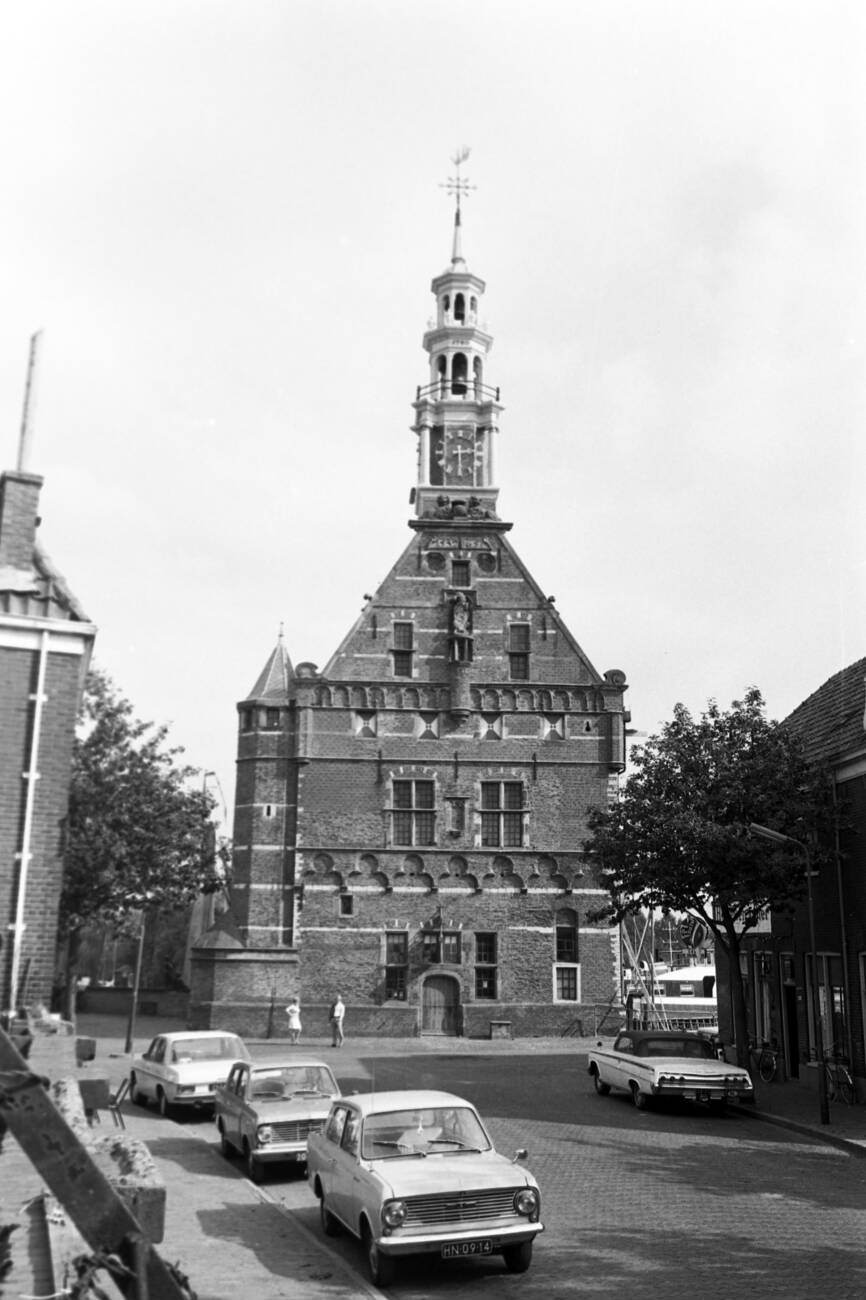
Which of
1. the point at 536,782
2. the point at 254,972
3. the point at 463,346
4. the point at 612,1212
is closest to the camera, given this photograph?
the point at 612,1212

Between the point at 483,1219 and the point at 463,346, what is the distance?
41.3 m

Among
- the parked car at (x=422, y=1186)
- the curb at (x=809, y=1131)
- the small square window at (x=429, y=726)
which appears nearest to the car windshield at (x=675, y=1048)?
the curb at (x=809, y=1131)

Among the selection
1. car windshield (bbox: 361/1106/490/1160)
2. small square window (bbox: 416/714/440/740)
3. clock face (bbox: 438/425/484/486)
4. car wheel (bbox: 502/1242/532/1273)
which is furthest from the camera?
clock face (bbox: 438/425/484/486)

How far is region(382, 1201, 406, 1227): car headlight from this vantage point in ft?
31.6

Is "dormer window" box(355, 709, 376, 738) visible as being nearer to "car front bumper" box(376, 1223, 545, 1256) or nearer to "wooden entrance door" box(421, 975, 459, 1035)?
"wooden entrance door" box(421, 975, 459, 1035)

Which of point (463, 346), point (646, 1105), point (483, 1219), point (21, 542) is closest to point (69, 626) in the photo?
point (21, 542)

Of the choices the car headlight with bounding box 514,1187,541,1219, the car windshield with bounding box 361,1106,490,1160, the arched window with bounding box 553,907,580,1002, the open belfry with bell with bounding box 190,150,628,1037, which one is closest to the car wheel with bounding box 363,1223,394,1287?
the car windshield with bounding box 361,1106,490,1160

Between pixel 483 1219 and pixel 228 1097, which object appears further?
pixel 228 1097

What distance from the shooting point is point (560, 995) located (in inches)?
1553

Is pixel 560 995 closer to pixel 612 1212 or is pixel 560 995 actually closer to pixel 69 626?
pixel 612 1212

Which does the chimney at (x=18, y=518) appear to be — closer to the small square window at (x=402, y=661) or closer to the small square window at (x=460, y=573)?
the small square window at (x=402, y=661)

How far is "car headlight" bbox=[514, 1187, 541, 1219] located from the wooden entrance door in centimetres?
2979

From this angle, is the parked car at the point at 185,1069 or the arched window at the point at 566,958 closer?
the parked car at the point at 185,1069

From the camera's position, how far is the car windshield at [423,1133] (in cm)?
1072
